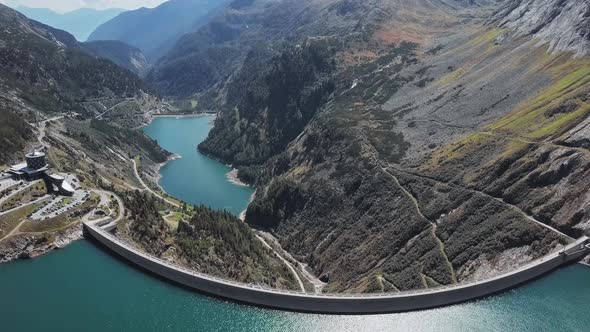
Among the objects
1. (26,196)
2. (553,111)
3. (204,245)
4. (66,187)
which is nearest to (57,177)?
(66,187)

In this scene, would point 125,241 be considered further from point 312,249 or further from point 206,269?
point 312,249

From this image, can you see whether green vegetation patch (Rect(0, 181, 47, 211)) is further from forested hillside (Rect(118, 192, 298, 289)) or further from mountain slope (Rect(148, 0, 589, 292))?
mountain slope (Rect(148, 0, 589, 292))

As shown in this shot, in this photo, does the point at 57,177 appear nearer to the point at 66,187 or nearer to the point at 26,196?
the point at 66,187

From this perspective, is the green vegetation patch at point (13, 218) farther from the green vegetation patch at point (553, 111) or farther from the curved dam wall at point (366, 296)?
the green vegetation patch at point (553, 111)

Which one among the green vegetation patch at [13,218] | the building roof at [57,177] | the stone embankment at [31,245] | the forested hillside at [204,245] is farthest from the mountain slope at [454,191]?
the green vegetation patch at [13,218]

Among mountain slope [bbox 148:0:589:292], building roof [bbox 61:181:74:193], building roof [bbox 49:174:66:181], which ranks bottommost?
mountain slope [bbox 148:0:589:292]

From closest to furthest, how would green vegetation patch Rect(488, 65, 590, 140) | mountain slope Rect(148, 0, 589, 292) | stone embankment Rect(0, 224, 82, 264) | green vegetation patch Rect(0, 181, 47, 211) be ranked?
stone embankment Rect(0, 224, 82, 264) < mountain slope Rect(148, 0, 589, 292) < green vegetation patch Rect(0, 181, 47, 211) < green vegetation patch Rect(488, 65, 590, 140)

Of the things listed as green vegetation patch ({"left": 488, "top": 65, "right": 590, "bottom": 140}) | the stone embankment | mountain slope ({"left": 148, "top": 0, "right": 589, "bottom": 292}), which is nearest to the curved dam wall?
mountain slope ({"left": 148, "top": 0, "right": 589, "bottom": 292})

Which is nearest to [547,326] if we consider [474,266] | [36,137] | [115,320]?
[474,266]

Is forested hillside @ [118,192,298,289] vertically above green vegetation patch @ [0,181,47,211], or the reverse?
green vegetation patch @ [0,181,47,211]
